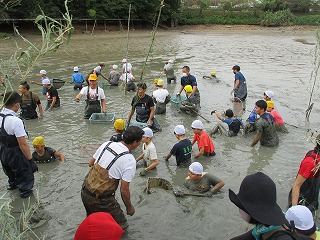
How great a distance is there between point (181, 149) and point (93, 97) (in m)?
3.90

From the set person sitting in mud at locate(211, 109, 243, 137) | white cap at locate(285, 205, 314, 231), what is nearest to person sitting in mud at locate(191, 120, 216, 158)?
person sitting in mud at locate(211, 109, 243, 137)

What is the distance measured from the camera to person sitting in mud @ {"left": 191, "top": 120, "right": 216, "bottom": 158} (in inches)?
298

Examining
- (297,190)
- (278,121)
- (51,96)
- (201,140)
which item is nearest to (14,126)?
(201,140)

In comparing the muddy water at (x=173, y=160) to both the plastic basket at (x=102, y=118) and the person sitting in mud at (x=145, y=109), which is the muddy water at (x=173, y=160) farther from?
the person sitting in mud at (x=145, y=109)

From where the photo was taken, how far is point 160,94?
35.1 feet

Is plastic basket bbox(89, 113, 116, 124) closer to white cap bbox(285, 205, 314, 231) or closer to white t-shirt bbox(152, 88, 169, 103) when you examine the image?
white t-shirt bbox(152, 88, 169, 103)

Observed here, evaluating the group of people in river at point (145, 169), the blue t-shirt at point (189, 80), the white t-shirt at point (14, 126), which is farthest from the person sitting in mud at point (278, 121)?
the white t-shirt at point (14, 126)

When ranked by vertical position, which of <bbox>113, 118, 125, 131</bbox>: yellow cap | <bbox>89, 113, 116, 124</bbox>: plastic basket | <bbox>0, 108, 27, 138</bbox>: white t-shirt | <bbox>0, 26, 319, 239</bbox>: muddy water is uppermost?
<bbox>0, 108, 27, 138</bbox>: white t-shirt

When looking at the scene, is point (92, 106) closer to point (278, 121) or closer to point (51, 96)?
point (51, 96)

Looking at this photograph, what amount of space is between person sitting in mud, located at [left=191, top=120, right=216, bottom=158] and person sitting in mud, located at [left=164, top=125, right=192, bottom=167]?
1.38 ft

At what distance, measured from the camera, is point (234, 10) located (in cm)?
6431

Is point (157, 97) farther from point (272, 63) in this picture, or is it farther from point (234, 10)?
point (234, 10)

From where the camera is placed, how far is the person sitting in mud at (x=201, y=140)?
7.56 meters

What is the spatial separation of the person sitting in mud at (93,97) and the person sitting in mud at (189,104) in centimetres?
279
